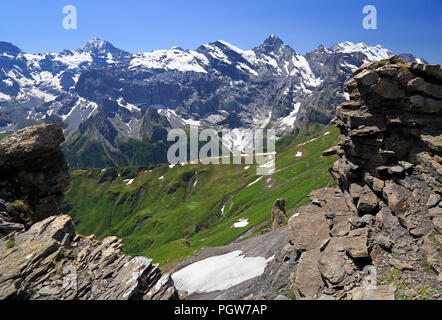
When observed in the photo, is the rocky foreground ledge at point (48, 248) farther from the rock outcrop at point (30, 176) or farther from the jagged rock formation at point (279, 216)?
the jagged rock formation at point (279, 216)

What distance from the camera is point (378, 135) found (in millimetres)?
28766

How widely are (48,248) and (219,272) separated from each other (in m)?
32.2

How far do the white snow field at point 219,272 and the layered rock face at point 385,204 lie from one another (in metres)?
11.8

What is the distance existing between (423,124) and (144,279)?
32.0 m

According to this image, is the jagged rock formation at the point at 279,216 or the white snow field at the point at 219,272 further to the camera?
the jagged rock formation at the point at 279,216

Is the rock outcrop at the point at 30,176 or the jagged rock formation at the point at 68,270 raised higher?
the rock outcrop at the point at 30,176

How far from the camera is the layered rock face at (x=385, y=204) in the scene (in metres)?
19.8

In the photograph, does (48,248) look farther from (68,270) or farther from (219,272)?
(219,272)

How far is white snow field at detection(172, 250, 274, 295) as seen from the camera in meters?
40.4

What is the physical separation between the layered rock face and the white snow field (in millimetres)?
11763

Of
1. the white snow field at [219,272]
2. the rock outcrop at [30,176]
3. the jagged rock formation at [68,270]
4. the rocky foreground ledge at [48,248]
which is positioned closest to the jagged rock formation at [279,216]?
the white snow field at [219,272]

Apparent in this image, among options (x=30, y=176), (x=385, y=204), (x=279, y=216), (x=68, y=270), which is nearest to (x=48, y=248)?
(x=68, y=270)

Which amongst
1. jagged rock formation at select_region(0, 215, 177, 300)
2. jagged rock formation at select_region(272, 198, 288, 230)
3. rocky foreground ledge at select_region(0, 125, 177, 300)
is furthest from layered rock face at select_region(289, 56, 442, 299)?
jagged rock formation at select_region(272, 198, 288, 230)
